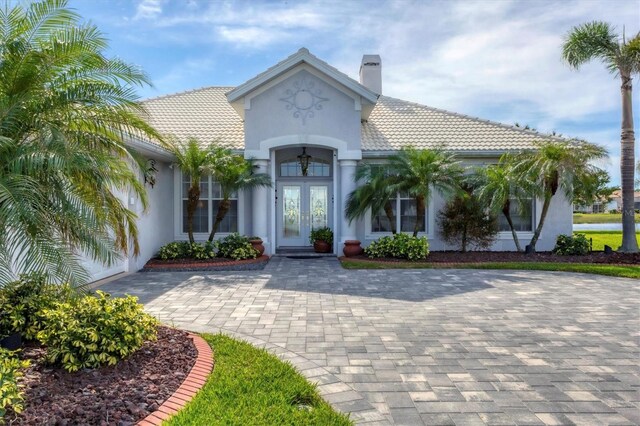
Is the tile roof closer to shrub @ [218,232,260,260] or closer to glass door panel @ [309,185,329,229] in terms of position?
glass door panel @ [309,185,329,229]

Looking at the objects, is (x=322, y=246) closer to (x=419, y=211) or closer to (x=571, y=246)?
(x=419, y=211)

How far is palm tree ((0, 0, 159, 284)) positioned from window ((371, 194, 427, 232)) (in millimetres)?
11528

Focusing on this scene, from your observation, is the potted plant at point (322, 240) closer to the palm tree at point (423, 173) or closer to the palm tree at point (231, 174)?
the palm tree at point (231, 174)

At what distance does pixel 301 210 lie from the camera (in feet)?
56.0

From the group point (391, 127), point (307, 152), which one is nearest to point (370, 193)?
point (307, 152)

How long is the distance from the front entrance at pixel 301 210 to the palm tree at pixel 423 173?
12.5 feet

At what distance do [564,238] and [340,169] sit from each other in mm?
8515

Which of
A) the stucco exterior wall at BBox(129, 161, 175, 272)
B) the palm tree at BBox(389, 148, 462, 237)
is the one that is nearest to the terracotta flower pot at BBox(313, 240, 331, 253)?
the palm tree at BBox(389, 148, 462, 237)

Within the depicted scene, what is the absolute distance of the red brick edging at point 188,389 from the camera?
365 cm

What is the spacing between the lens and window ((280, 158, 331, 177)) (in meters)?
17.1

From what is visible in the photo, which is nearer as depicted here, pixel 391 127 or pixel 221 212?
pixel 221 212

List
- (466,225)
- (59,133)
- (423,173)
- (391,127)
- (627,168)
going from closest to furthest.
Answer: (59,133)
(423,173)
(466,225)
(627,168)
(391,127)

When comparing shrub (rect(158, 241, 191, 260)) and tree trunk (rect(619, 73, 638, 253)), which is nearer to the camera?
shrub (rect(158, 241, 191, 260))

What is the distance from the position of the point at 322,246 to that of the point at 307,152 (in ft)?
13.1
